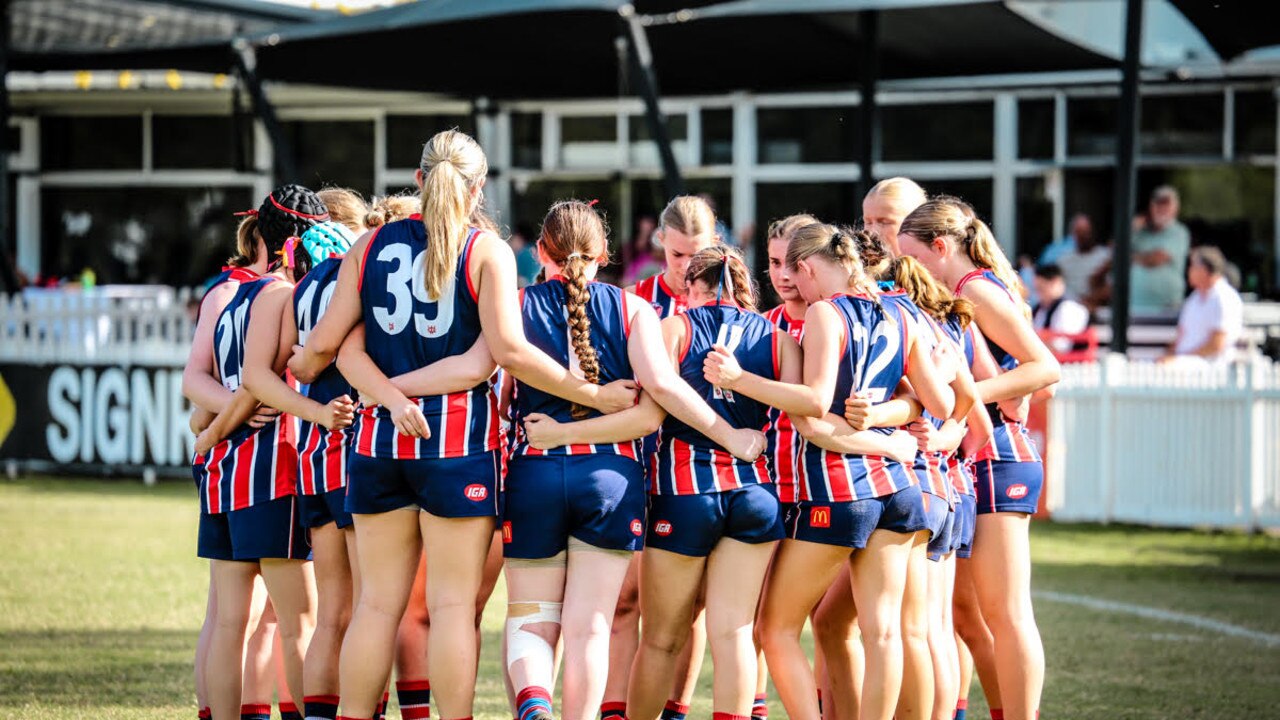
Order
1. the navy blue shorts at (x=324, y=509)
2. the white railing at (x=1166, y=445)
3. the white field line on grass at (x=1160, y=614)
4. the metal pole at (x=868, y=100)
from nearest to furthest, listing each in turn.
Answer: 1. the navy blue shorts at (x=324, y=509)
2. the white field line on grass at (x=1160, y=614)
3. the white railing at (x=1166, y=445)
4. the metal pole at (x=868, y=100)

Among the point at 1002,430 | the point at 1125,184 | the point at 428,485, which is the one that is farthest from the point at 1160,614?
the point at 428,485

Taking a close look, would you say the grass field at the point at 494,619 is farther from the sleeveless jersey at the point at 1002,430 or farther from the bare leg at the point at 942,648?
the sleeveless jersey at the point at 1002,430

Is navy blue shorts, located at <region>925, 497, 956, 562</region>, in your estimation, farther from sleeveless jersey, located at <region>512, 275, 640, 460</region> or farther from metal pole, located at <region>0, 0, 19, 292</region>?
metal pole, located at <region>0, 0, 19, 292</region>

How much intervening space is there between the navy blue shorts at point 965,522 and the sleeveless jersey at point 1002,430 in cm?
18

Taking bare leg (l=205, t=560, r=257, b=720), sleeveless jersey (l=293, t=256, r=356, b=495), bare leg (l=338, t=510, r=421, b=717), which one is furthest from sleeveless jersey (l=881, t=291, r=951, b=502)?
bare leg (l=205, t=560, r=257, b=720)

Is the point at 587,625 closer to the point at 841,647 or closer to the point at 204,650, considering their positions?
the point at 841,647

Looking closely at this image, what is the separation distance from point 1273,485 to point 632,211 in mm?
10579

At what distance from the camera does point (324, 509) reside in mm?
4852

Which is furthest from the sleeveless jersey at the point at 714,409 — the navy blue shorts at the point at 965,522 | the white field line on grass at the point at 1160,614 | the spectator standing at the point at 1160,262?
the spectator standing at the point at 1160,262

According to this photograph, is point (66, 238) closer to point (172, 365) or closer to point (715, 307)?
point (172, 365)

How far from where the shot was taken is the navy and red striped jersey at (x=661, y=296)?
569 centimetres

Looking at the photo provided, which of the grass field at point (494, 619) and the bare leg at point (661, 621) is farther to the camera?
the grass field at point (494, 619)

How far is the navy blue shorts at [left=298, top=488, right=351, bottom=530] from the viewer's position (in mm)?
4754

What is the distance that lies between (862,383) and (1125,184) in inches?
284
